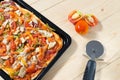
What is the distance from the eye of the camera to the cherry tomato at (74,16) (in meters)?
0.97

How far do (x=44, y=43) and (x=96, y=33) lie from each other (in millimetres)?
198

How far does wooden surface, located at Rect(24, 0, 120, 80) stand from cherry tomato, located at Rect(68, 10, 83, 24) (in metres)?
0.02

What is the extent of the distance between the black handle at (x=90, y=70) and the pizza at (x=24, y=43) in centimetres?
11

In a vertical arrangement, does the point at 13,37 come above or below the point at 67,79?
above

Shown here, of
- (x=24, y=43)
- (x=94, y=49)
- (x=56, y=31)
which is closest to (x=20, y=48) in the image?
(x=24, y=43)

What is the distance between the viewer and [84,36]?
96 centimetres

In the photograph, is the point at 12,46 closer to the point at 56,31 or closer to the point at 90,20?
the point at 56,31

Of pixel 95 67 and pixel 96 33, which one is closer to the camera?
pixel 95 67

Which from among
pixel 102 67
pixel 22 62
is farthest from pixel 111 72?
pixel 22 62

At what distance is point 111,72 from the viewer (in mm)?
895

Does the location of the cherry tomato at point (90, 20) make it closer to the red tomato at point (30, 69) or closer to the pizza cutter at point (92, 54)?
the pizza cutter at point (92, 54)

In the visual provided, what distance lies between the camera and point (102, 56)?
922 mm

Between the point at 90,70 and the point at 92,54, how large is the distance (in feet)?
0.24

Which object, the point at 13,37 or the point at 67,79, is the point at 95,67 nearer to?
the point at 67,79
